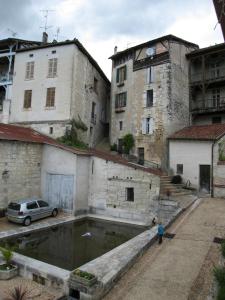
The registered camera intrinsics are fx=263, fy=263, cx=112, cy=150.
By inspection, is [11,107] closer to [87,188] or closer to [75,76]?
[75,76]

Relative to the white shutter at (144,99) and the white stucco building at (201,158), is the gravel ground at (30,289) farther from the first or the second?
the white shutter at (144,99)

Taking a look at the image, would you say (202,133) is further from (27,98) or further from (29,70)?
(29,70)

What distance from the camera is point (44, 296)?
27.8 ft

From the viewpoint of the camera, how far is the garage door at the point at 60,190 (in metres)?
19.1

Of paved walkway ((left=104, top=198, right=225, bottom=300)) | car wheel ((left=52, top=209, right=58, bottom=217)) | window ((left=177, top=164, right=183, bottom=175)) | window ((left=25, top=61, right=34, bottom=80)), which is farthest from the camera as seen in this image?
window ((left=25, top=61, right=34, bottom=80))

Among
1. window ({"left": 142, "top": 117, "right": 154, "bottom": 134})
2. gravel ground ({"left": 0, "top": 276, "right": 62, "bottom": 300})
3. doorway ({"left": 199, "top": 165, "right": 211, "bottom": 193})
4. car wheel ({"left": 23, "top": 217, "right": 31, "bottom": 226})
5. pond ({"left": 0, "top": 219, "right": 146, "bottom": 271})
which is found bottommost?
gravel ground ({"left": 0, "top": 276, "right": 62, "bottom": 300})

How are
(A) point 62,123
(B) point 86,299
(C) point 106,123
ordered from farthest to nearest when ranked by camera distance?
(C) point 106,123, (A) point 62,123, (B) point 86,299

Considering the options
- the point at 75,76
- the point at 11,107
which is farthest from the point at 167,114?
the point at 11,107

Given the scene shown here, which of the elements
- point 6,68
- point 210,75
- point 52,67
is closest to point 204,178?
point 210,75

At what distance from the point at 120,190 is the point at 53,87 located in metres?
13.1

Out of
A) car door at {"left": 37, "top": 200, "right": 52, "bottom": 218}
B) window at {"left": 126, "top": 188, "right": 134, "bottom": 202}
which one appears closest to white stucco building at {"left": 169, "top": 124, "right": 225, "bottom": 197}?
window at {"left": 126, "top": 188, "right": 134, "bottom": 202}

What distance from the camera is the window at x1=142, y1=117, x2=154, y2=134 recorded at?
2713cm

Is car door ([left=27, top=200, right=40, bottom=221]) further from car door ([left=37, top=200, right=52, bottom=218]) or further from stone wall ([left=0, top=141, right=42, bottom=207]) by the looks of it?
stone wall ([left=0, top=141, right=42, bottom=207])

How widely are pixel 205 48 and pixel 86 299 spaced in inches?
1038
